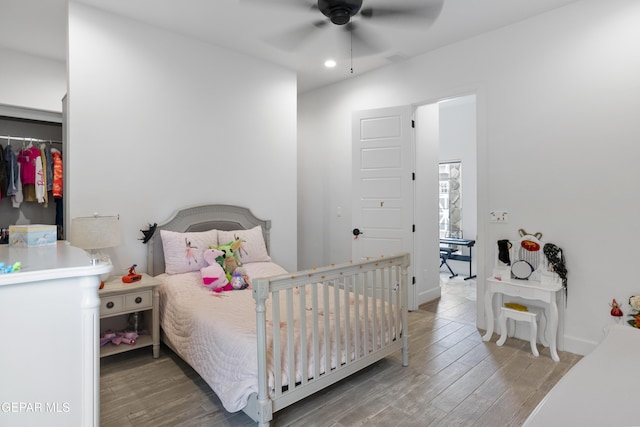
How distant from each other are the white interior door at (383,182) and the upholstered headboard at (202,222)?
1.17m

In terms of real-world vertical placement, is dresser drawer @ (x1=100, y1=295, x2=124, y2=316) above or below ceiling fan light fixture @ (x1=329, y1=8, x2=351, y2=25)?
below

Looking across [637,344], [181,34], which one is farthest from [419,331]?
[181,34]

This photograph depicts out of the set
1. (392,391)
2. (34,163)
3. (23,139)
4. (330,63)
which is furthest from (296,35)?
(23,139)

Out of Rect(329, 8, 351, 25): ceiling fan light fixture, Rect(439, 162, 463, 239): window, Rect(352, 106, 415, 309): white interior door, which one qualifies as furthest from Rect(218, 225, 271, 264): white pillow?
Rect(439, 162, 463, 239): window

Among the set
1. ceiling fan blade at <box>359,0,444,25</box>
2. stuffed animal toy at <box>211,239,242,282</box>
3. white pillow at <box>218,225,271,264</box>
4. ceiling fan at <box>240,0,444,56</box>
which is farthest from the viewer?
white pillow at <box>218,225,271,264</box>

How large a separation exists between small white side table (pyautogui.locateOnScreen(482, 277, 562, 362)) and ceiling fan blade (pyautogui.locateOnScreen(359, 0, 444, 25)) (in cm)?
226

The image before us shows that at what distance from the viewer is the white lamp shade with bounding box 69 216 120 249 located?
259cm

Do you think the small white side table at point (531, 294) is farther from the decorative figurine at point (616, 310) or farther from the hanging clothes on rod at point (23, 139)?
the hanging clothes on rod at point (23, 139)

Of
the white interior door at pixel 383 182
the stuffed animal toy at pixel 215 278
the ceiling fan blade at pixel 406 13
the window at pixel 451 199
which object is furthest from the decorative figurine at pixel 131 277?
the window at pixel 451 199

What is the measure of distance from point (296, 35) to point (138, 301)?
2.44 m

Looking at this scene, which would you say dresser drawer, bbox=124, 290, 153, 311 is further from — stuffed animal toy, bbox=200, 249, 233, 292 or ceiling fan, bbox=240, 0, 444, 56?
ceiling fan, bbox=240, 0, 444, 56

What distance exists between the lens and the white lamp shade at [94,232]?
2.59 m

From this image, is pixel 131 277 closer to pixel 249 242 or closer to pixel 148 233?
pixel 148 233

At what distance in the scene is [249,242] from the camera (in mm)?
3709
